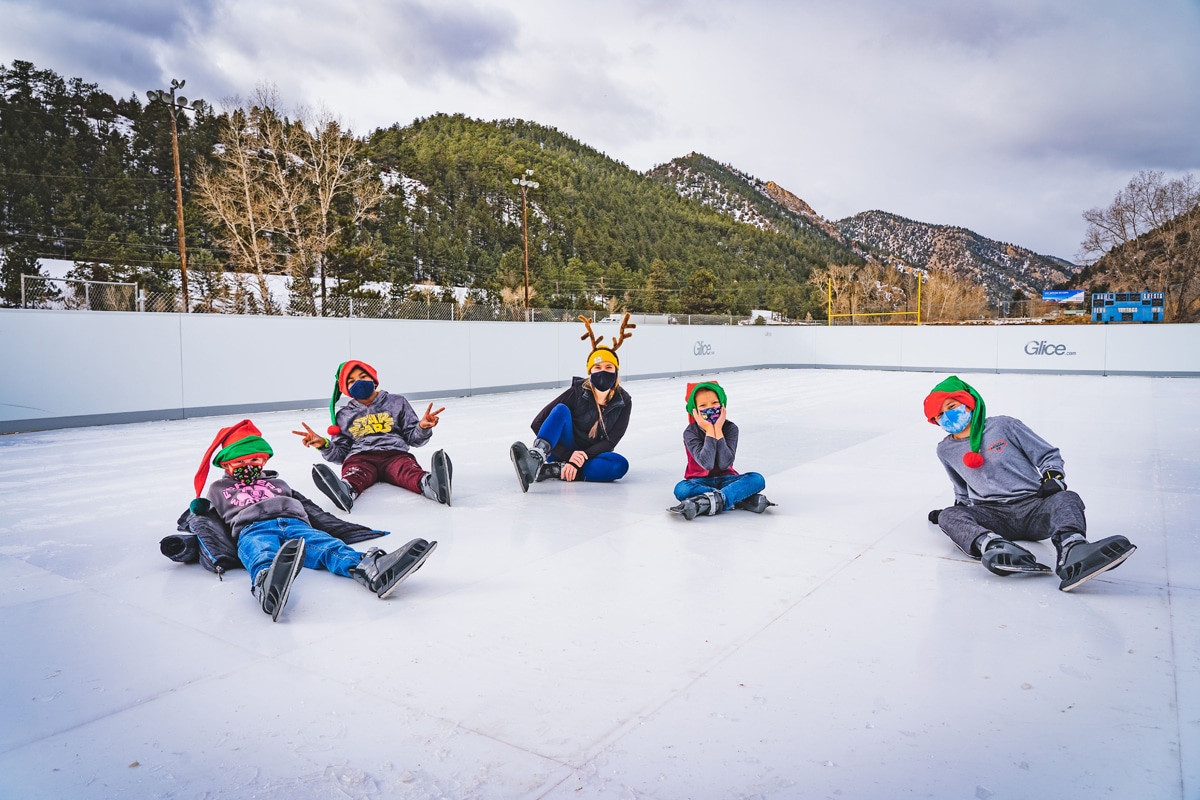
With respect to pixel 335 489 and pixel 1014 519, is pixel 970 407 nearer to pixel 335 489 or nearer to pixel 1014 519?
pixel 1014 519

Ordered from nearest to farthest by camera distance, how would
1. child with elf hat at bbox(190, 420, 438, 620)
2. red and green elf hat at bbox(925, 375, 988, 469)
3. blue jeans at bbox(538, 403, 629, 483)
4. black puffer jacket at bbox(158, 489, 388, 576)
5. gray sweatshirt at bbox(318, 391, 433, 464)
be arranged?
child with elf hat at bbox(190, 420, 438, 620) → black puffer jacket at bbox(158, 489, 388, 576) → red and green elf hat at bbox(925, 375, 988, 469) → gray sweatshirt at bbox(318, 391, 433, 464) → blue jeans at bbox(538, 403, 629, 483)

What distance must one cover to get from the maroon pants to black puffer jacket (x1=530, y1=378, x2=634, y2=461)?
1033 mm

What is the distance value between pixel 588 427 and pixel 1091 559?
360 centimetres

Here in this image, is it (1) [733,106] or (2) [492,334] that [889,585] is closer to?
(2) [492,334]

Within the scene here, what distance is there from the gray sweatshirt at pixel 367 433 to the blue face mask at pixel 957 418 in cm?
345

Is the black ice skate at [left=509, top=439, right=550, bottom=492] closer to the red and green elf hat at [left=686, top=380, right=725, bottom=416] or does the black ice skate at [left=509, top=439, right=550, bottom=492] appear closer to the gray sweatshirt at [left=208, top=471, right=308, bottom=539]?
the red and green elf hat at [left=686, top=380, right=725, bottom=416]

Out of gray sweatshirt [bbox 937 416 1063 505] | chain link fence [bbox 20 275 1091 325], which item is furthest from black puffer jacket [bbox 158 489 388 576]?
chain link fence [bbox 20 275 1091 325]

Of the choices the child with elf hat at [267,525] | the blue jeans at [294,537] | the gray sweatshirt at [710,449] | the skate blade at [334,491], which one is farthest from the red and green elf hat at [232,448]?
the gray sweatshirt at [710,449]

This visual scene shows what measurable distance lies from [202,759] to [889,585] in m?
2.71

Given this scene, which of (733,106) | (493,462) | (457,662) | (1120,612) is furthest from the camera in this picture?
(733,106)

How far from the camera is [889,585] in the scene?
336 centimetres

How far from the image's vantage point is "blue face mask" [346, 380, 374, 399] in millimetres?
5414

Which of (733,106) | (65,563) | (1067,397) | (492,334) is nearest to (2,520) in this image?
(65,563)

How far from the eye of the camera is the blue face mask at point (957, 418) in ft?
12.5
